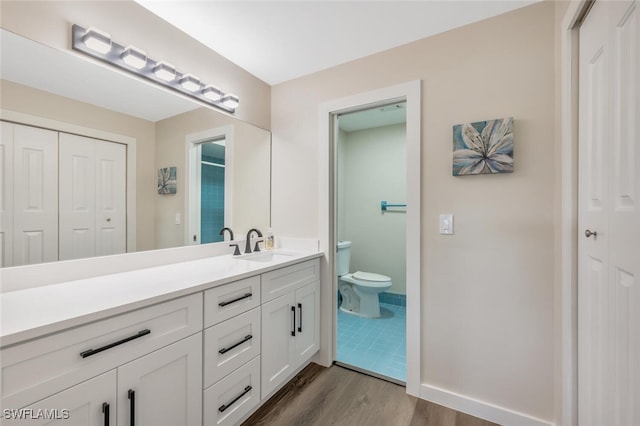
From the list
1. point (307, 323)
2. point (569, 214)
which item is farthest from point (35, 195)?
point (569, 214)

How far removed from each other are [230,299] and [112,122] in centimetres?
114

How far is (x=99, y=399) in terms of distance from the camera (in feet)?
2.97

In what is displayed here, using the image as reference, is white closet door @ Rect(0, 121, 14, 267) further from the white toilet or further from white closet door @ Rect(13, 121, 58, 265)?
the white toilet

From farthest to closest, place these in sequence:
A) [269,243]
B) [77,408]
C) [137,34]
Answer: [269,243] → [137,34] → [77,408]

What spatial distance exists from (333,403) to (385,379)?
0.45 m

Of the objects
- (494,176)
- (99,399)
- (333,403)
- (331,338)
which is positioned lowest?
(333,403)

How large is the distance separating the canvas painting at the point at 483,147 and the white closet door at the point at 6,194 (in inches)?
84.9

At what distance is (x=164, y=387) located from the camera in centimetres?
109

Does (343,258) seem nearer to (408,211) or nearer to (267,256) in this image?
(267,256)

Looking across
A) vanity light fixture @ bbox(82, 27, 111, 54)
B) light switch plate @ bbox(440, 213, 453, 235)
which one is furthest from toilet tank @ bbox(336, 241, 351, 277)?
vanity light fixture @ bbox(82, 27, 111, 54)

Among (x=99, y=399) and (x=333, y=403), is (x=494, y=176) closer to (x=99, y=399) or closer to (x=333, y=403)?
(x=333, y=403)

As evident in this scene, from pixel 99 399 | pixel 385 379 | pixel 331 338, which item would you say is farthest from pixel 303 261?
pixel 99 399

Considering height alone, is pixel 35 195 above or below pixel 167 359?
above

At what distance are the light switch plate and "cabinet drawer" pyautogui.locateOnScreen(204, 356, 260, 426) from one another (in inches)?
53.0
